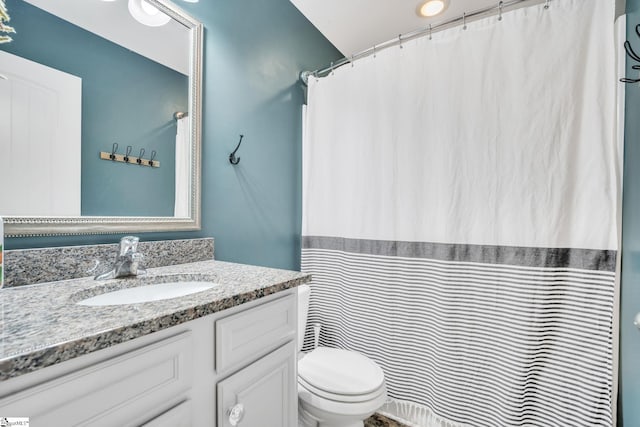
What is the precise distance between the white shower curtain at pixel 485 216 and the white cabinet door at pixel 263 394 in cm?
76

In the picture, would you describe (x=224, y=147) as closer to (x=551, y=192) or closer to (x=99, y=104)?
(x=99, y=104)

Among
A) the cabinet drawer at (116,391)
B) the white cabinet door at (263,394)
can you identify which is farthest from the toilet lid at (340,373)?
the cabinet drawer at (116,391)

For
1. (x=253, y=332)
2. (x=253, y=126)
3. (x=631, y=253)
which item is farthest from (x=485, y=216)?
(x=253, y=126)

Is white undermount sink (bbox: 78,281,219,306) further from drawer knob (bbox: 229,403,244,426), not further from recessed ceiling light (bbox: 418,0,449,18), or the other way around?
recessed ceiling light (bbox: 418,0,449,18)

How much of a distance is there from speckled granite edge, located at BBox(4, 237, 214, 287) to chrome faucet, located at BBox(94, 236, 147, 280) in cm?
3

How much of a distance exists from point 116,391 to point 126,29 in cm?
118

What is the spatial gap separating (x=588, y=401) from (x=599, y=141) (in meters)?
0.99

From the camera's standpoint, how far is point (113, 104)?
1.00m

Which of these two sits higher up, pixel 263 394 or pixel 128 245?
pixel 128 245

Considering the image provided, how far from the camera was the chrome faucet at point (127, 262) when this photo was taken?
907 mm

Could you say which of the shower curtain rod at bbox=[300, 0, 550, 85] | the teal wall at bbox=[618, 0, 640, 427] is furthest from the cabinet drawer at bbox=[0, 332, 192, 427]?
the shower curtain rod at bbox=[300, 0, 550, 85]

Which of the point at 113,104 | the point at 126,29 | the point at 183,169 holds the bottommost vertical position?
the point at 183,169

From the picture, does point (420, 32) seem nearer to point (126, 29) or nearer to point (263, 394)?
point (126, 29)

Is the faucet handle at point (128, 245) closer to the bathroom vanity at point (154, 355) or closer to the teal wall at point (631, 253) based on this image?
the bathroom vanity at point (154, 355)
